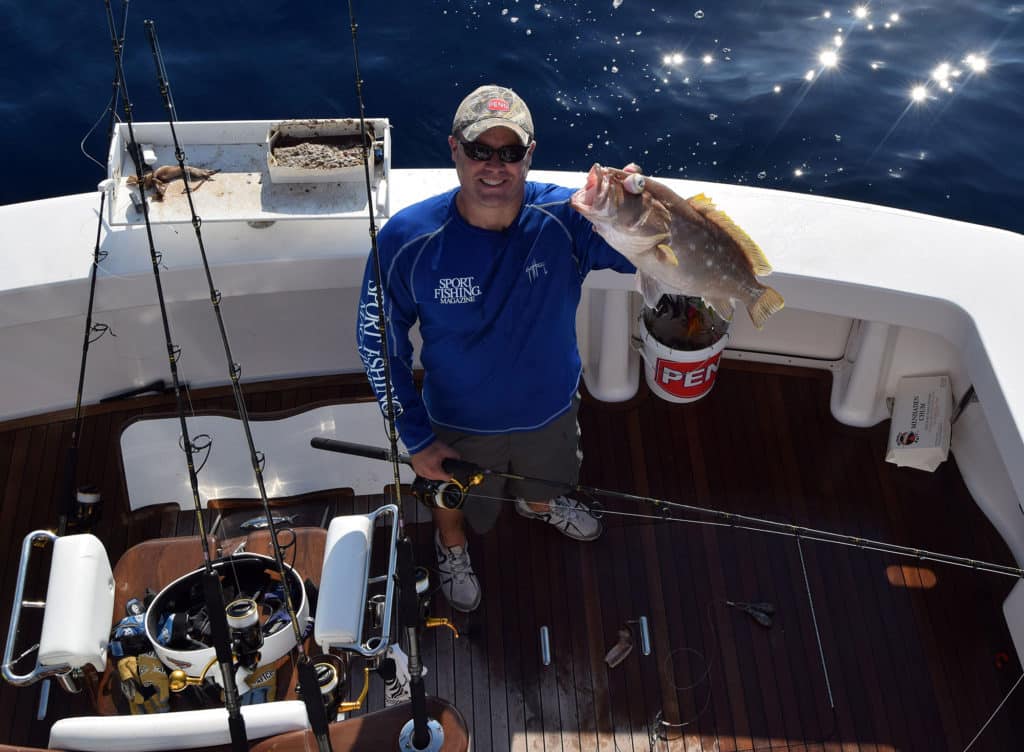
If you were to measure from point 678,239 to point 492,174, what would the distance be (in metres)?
0.62

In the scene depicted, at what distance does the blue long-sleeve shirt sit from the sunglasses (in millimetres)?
251

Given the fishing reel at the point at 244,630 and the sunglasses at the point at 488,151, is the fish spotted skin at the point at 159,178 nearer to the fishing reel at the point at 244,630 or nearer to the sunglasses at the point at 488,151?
the sunglasses at the point at 488,151

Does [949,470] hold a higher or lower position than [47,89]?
lower

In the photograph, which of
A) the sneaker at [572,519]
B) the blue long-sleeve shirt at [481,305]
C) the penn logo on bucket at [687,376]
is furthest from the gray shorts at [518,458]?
the penn logo on bucket at [687,376]

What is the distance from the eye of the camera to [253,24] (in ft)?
26.1

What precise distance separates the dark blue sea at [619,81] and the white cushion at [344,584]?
174 inches

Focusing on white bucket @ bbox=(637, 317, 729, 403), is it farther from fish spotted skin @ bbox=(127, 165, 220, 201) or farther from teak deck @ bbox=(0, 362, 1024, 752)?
fish spotted skin @ bbox=(127, 165, 220, 201)

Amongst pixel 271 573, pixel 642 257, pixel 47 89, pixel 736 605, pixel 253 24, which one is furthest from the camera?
pixel 253 24

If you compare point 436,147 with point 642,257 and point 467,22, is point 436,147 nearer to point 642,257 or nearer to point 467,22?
point 467,22

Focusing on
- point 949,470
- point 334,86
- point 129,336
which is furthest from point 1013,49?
point 129,336

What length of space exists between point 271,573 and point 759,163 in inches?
215

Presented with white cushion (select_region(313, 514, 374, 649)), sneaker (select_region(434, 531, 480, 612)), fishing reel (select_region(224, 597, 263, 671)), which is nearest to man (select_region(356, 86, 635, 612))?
white cushion (select_region(313, 514, 374, 649))

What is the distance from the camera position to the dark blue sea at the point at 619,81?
727cm

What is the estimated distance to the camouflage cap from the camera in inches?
110
